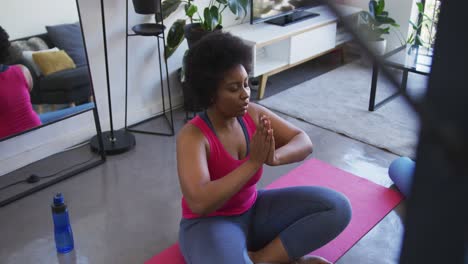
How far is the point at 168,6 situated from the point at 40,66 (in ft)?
3.11

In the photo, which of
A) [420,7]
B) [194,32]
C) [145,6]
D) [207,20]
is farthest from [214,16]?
[420,7]

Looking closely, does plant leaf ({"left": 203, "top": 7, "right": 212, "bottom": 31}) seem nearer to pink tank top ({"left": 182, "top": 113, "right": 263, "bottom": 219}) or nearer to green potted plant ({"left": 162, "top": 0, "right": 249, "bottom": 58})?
green potted plant ({"left": 162, "top": 0, "right": 249, "bottom": 58})

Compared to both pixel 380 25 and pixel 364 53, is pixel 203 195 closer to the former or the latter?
pixel 364 53

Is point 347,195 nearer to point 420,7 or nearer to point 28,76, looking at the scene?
point 28,76

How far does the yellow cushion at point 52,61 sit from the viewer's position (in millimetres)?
2650

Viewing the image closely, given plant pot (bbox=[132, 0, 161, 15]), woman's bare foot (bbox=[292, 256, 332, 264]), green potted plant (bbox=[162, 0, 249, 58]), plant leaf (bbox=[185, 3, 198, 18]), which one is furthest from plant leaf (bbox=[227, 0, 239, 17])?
woman's bare foot (bbox=[292, 256, 332, 264])

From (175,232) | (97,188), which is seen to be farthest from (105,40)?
(175,232)

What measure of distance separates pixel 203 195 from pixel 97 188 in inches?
50.9

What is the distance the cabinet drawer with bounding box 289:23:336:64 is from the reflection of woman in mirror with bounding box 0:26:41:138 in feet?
6.93

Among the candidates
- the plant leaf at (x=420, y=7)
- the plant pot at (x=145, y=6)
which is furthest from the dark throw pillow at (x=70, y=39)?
the plant leaf at (x=420, y=7)

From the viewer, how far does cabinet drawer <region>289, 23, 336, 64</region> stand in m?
4.08

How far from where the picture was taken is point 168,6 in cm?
325

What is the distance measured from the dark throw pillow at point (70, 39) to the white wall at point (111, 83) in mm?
98

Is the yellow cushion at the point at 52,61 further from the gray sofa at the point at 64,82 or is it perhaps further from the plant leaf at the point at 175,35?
the plant leaf at the point at 175,35
